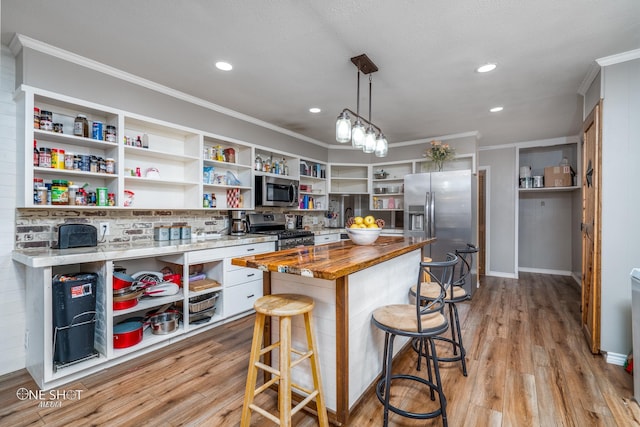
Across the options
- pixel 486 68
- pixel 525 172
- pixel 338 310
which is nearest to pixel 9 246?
pixel 338 310

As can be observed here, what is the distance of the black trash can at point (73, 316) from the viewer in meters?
2.11

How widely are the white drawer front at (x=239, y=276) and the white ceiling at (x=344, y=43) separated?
194cm

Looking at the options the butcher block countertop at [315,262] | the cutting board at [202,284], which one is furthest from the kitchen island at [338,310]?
Result: the cutting board at [202,284]

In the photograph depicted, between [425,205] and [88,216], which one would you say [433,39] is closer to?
[425,205]

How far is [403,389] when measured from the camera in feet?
6.75

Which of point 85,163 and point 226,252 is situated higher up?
point 85,163

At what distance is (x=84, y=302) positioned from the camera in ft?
7.25

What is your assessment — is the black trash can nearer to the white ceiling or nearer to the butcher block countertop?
the butcher block countertop

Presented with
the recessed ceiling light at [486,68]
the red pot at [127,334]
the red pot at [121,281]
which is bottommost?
the red pot at [127,334]

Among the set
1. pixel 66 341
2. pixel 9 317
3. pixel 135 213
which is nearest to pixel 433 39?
pixel 135 213

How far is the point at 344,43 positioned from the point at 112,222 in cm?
261

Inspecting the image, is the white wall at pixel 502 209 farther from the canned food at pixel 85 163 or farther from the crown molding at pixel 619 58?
the canned food at pixel 85 163

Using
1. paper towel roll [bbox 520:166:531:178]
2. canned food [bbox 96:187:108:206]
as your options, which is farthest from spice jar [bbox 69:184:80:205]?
paper towel roll [bbox 520:166:531:178]
